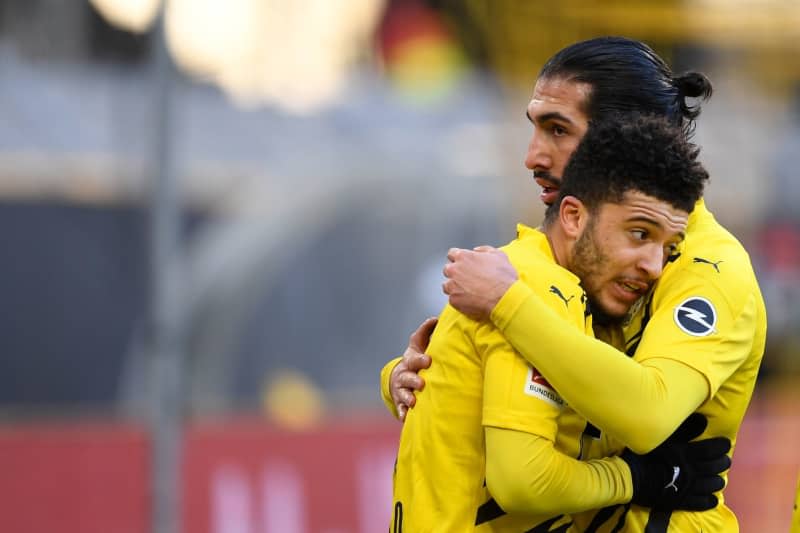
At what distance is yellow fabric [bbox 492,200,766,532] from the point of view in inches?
122

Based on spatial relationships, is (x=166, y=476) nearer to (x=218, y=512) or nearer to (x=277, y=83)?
(x=218, y=512)

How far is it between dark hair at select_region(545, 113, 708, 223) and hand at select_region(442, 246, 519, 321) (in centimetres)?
25

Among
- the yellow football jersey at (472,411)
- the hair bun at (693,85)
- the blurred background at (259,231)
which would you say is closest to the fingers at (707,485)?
the yellow football jersey at (472,411)

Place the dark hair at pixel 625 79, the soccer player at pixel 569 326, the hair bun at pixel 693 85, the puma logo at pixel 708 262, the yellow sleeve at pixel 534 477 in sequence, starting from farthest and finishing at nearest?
the hair bun at pixel 693 85 → the dark hair at pixel 625 79 → the puma logo at pixel 708 262 → the soccer player at pixel 569 326 → the yellow sleeve at pixel 534 477

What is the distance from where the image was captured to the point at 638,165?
324cm

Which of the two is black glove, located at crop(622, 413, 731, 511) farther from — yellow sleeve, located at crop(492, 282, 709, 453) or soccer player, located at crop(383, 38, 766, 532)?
yellow sleeve, located at crop(492, 282, 709, 453)

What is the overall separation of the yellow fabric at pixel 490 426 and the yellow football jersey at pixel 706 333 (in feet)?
0.56

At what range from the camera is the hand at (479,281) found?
10.4ft

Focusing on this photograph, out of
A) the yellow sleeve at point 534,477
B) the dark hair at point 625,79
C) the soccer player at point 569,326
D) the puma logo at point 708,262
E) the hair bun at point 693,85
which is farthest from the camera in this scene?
the hair bun at point 693,85

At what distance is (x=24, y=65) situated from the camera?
12453mm

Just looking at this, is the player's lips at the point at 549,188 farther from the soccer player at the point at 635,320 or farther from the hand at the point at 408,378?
the hand at the point at 408,378

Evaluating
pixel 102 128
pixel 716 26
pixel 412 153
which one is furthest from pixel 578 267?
pixel 716 26

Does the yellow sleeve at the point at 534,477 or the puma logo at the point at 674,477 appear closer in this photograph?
the yellow sleeve at the point at 534,477

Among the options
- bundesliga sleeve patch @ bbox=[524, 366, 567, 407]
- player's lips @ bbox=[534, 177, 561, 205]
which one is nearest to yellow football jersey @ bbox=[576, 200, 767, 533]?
bundesliga sleeve patch @ bbox=[524, 366, 567, 407]
